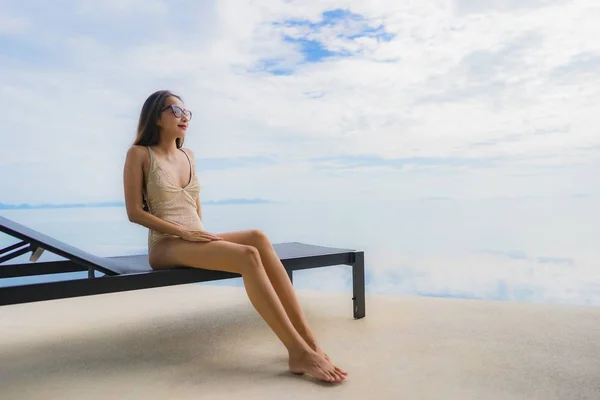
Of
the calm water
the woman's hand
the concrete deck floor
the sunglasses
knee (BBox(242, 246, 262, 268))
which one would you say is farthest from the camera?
the calm water

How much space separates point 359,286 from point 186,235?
3.92 feet

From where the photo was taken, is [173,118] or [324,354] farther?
[173,118]

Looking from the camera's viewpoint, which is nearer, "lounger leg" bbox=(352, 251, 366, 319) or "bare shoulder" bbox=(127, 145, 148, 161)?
"bare shoulder" bbox=(127, 145, 148, 161)

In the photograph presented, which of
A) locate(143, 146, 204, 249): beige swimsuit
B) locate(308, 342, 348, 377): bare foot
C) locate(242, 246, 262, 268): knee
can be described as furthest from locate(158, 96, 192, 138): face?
locate(308, 342, 348, 377): bare foot

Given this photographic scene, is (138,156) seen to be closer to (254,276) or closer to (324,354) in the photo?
(254,276)

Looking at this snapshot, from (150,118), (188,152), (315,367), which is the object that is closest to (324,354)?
(315,367)

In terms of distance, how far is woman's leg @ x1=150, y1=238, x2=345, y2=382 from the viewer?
2.12m

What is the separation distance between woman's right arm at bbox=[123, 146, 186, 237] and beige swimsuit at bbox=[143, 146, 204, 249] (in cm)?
6

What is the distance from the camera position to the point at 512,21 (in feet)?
17.4

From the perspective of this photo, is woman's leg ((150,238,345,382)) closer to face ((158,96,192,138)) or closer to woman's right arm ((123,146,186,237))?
woman's right arm ((123,146,186,237))

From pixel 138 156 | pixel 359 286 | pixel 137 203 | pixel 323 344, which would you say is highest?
pixel 138 156

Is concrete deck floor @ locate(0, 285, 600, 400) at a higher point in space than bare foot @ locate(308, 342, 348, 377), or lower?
lower

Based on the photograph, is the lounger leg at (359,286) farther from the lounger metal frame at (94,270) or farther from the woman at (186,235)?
the woman at (186,235)

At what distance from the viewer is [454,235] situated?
656 centimetres
